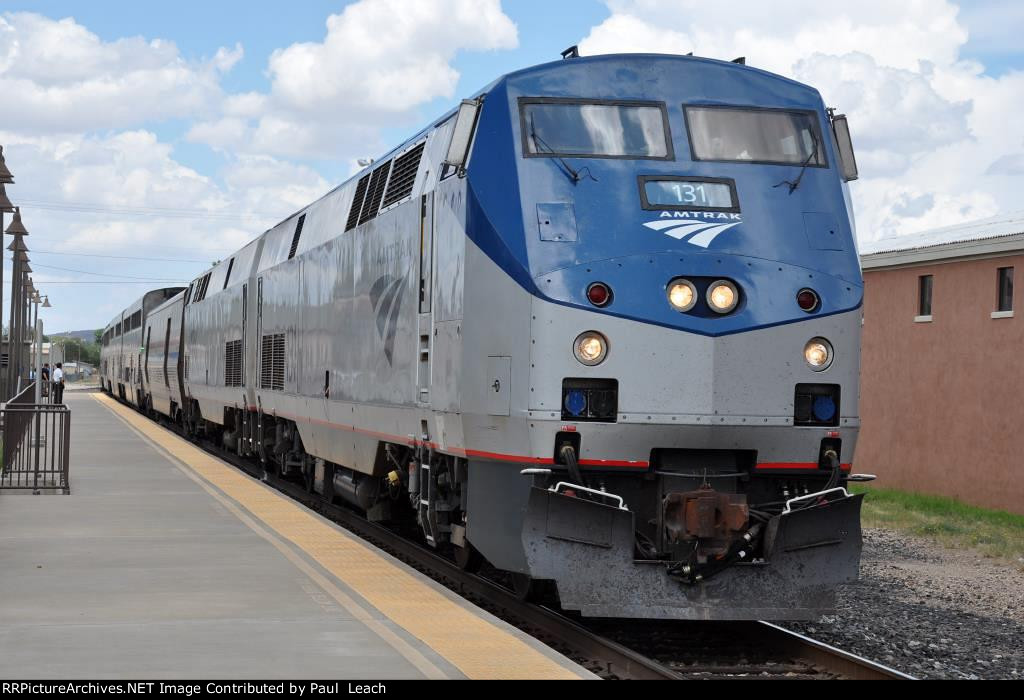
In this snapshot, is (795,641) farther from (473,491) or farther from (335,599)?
(335,599)

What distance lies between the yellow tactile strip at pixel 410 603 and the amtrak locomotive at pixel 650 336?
66 centimetres

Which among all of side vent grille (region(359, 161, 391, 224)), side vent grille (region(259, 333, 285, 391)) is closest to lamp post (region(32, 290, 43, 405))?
side vent grille (region(259, 333, 285, 391))

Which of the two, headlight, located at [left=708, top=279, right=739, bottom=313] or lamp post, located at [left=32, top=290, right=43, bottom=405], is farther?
lamp post, located at [left=32, top=290, right=43, bottom=405]

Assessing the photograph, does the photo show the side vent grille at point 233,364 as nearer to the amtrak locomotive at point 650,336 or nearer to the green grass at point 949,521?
the green grass at point 949,521

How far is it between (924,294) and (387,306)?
1600cm

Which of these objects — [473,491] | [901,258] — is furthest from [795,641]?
[901,258]

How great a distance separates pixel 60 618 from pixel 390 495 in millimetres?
5332

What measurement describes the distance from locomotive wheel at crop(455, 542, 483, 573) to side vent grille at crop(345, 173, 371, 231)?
413 centimetres

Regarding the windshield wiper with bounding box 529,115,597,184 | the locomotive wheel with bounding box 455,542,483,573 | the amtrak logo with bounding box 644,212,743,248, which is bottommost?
the locomotive wheel with bounding box 455,542,483,573

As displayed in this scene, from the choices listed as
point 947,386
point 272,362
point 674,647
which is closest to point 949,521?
point 947,386

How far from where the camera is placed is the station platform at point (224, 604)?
6512 mm

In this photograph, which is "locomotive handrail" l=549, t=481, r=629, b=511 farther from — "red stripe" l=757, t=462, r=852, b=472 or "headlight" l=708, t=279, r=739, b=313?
"headlight" l=708, t=279, r=739, b=313

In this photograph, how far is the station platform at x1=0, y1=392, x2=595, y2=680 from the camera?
651 centimetres

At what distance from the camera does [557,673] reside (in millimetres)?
6328
